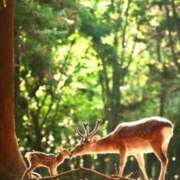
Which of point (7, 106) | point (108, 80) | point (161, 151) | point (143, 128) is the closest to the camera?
point (161, 151)

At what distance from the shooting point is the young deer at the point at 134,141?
6301 millimetres

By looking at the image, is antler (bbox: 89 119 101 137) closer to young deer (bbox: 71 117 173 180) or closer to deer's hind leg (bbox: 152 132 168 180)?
young deer (bbox: 71 117 173 180)

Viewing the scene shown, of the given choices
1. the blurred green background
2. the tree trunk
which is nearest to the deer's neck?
the tree trunk

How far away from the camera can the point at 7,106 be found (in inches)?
305

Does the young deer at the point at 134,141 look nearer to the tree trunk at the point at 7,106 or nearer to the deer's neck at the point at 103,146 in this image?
the deer's neck at the point at 103,146

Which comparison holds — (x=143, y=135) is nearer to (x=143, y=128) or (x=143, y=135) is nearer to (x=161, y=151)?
(x=143, y=128)

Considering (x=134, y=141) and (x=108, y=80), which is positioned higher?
(x=134, y=141)

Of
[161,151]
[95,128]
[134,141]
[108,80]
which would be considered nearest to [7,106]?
[95,128]

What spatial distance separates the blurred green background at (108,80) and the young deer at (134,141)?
1071 cm

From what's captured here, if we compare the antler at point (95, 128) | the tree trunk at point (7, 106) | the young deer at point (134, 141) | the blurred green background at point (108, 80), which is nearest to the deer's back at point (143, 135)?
the young deer at point (134, 141)

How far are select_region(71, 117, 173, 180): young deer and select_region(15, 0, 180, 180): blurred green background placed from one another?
10.7 meters

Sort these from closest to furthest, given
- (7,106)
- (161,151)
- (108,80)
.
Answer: (161,151) → (7,106) → (108,80)

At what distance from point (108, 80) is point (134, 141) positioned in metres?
15.6

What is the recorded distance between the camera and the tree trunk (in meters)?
7.41
